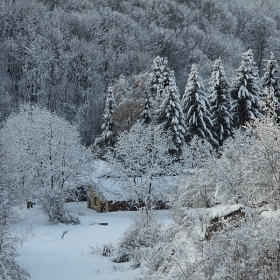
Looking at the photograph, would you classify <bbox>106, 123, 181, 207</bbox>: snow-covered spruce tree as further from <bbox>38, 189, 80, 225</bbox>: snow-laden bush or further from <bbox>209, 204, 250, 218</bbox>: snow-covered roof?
<bbox>209, 204, 250, 218</bbox>: snow-covered roof

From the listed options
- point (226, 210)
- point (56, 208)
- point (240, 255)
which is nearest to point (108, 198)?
point (56, 208)

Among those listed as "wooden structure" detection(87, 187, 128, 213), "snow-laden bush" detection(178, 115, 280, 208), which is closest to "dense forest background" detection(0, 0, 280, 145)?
"wooden structure" detection(87, 187, 128, 213)

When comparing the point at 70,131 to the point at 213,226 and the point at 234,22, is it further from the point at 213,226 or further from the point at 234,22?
the point at 234,22

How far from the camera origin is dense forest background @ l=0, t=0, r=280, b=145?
2203 inches

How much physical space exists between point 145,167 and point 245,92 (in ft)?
40.4

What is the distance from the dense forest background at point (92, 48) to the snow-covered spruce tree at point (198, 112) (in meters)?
11.3

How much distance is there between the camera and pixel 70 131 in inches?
1208

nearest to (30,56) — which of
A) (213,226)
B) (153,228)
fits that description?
(153,228)

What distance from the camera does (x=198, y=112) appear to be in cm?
3325

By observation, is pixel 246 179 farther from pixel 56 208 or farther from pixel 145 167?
pixel 145 167

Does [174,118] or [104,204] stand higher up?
[174,118]

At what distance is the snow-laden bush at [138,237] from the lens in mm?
13188

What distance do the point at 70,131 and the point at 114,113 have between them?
11240mm

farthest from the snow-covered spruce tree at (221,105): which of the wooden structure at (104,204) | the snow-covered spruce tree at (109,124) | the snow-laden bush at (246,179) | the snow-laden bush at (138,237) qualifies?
the snow-laden bush at (246,179)
